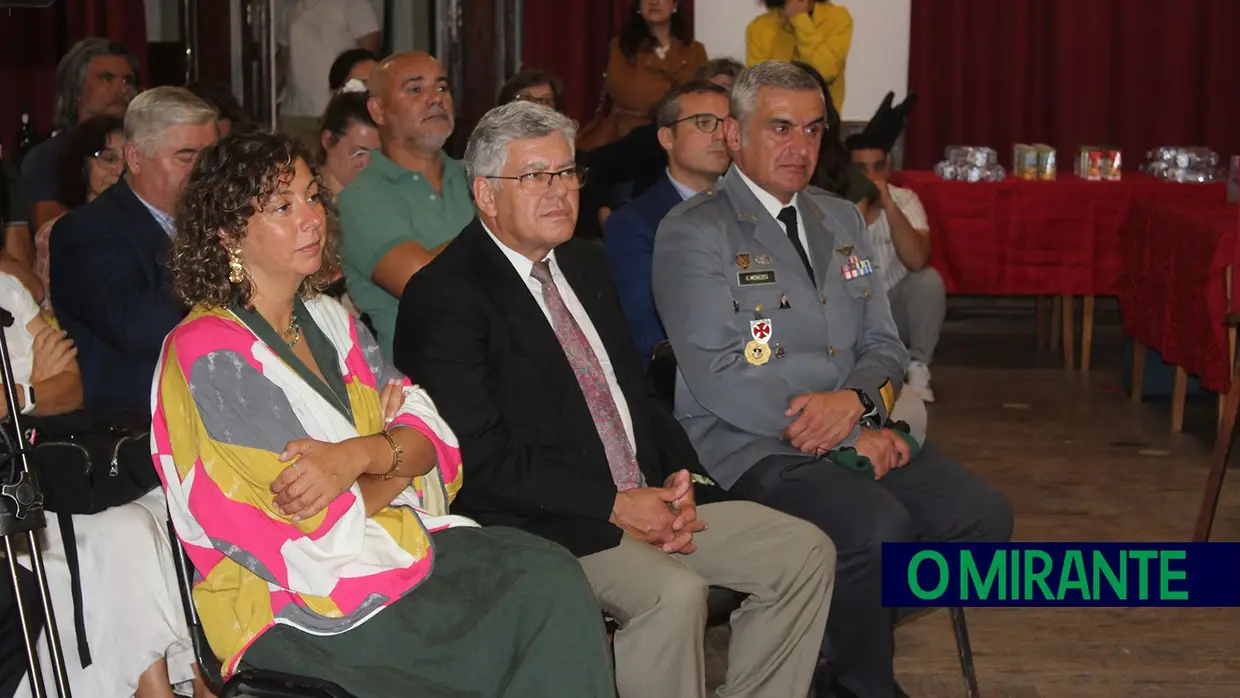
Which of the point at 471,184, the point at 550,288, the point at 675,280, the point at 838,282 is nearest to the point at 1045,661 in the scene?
the point at 838,282

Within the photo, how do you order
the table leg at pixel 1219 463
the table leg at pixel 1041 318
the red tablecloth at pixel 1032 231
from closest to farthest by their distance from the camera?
the table leg at pixel 1219 463 < the red tablecloth at pixel 1032 231 < the table leg at pixel 1041 318

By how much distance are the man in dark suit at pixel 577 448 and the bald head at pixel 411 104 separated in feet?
3.96

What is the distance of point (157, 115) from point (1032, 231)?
4.31 meters

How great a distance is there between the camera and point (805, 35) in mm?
7371

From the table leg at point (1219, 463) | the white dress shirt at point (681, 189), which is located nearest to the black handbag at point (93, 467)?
the white dress shirt at point (681, 189)

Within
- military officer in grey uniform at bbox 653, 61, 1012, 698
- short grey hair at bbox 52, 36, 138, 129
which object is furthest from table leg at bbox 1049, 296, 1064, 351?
short grey hair at bbox 52, 36, 138, 129

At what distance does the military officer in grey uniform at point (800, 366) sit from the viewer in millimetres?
2963

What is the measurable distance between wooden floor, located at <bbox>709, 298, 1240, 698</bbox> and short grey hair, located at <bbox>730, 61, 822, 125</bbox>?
4.18 feet

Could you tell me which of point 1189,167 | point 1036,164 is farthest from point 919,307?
point 1189,167

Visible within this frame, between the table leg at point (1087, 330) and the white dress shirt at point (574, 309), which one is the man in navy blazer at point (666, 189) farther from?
the table leg at point (1087, 330)

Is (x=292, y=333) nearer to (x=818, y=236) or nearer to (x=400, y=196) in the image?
(x=818, y=236)

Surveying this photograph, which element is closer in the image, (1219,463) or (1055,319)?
(1219,463)

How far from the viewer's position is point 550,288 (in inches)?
114

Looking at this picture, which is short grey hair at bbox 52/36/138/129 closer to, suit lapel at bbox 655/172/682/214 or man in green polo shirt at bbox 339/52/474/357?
man in green polo shirt at bbox 339/52/474/357
